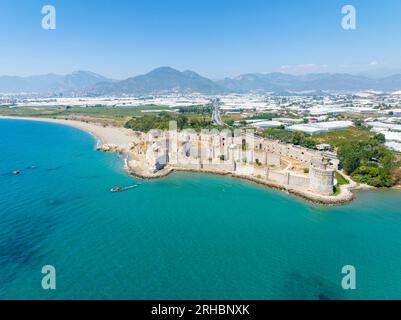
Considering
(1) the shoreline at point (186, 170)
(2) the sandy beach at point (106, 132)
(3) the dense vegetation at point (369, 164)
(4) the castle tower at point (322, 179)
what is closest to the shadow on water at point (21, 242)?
(1) the shoreline at point (186, 170)

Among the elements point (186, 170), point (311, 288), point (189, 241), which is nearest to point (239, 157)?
point (186, 170)

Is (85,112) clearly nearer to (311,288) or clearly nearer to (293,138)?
(293,138)

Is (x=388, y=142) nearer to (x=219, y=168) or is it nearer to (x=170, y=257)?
(x=219, y=168)

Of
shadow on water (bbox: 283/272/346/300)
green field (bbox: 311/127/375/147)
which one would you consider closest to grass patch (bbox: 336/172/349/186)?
green field (bbox: 311/127/375/147)

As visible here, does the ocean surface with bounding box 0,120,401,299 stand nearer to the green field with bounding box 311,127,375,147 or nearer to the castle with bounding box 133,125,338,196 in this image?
the castle with bounding box 133,125,338,196

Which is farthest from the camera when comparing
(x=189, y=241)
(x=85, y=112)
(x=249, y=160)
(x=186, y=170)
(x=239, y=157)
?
(x=85, y=112)
